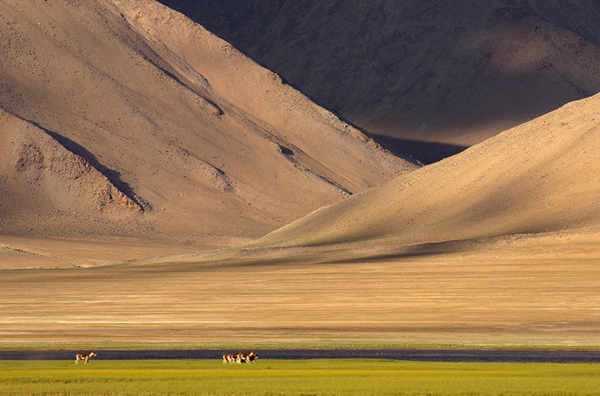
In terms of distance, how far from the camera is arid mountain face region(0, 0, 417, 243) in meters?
109

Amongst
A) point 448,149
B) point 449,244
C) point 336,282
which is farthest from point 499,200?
point 448,149

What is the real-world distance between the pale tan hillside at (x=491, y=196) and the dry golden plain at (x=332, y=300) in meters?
8.52

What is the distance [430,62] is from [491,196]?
4159 inches

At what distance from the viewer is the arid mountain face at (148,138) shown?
10869cm

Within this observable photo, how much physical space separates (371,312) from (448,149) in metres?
122

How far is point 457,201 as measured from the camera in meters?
83.7

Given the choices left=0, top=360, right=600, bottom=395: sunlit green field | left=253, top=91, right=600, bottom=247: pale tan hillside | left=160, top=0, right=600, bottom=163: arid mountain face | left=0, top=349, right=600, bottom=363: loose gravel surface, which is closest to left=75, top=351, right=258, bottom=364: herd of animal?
left=0, top=360, right=600, bottom=395: sunlit green field

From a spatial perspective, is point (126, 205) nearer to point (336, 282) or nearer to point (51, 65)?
point (51, 65)

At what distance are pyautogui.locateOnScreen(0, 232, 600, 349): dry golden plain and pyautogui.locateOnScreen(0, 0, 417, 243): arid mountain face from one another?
112 feet

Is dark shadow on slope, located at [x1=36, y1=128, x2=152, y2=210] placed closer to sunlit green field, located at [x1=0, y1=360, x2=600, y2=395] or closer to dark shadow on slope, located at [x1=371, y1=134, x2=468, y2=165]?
dark shadow on slope, located at [x1=371, y1=134, x2=468, y2=165]

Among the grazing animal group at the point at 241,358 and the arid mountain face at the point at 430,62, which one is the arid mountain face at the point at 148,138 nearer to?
the arid mountain face at the point at 430,62

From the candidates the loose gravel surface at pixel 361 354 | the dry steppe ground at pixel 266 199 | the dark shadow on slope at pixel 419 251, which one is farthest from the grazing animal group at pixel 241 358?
the dark shadow on slope at pixel 419 251

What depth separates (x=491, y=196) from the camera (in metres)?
81.5

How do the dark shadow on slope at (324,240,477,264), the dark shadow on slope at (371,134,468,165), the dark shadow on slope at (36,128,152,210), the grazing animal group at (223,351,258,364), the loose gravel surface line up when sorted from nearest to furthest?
the grazing animal group at (223,351,258,364)
the loose gravel surface
the dark shadow on slope at (324,240,477,264)
the dark shadow on slope at (36,128,152,210)
the dark shadow on slope at (371,134,468,165)
